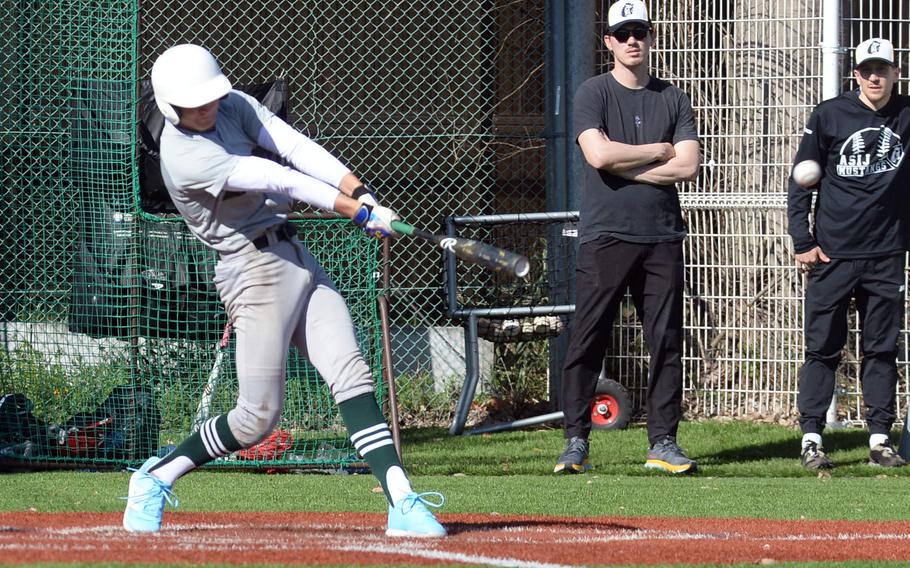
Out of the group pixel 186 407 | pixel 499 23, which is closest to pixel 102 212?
pixel 186 407

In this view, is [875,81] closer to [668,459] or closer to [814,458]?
[814,458]

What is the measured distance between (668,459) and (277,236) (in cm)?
325

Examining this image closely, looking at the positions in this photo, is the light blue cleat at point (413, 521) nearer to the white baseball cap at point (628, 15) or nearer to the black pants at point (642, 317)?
the black pants at point (642, 317)

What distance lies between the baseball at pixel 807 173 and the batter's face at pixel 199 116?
157 inches

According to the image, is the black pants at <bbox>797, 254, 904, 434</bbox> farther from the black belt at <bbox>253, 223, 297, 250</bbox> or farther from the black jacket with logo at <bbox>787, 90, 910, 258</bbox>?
the black belt at <bbox>253, 223, 297, 250</bbox>

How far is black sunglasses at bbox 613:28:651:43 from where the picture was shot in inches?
291

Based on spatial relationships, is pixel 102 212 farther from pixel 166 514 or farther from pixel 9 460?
pixel 166 514

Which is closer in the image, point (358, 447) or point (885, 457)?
point (358, 447)

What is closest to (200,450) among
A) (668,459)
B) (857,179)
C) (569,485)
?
(569,485)

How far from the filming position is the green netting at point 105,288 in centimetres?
781

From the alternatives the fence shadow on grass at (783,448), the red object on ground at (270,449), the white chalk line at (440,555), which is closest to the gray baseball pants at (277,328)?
the white chalk line at (440,555)

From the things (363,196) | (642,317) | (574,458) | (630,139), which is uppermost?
(630,139)

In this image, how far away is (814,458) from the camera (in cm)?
760

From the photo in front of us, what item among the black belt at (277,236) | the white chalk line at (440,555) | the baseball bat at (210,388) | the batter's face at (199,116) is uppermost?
the batter's face at (199,116)
